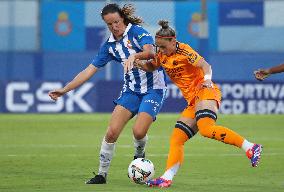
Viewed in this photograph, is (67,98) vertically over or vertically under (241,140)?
under

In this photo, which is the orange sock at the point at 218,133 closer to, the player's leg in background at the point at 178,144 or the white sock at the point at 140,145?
the player's leg in background at the point at 178,144

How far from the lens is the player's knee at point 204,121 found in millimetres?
11742

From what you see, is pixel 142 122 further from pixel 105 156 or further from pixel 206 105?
pixel 206 105

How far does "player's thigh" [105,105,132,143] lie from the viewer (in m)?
12.4

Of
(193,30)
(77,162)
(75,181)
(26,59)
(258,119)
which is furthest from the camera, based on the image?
(193,30)

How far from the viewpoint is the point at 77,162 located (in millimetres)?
15266

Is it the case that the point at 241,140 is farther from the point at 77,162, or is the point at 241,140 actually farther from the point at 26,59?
the point at 26,59

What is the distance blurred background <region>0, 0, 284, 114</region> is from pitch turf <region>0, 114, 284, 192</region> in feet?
4.58

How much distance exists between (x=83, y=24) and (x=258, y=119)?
7.86 metres

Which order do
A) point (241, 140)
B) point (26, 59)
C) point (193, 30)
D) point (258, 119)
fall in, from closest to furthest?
point (241, 140) < point (258, 119) < point (26, 59) < point (193, 30)

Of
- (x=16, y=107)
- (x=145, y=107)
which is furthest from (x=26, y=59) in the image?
(x=145, y=107)

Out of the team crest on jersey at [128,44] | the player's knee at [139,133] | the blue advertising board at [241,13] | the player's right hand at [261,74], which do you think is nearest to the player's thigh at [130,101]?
the player's knee at [139,133]

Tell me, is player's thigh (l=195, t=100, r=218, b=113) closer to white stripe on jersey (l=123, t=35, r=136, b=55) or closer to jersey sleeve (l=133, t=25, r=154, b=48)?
jersey sleeve (l=133, t=25, r=154, b=48)

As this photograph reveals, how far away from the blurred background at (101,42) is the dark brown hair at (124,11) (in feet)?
46.6
